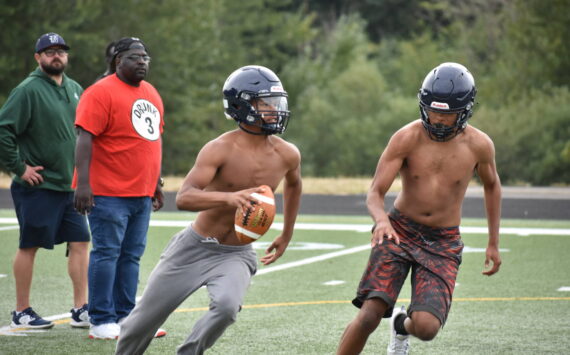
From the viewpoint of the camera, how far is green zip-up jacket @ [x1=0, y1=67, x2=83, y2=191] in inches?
296

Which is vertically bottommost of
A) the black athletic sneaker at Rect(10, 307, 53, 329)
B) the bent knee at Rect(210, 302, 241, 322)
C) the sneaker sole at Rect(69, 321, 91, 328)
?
the sneaker sole at Rect(69, 321, 91, 328)

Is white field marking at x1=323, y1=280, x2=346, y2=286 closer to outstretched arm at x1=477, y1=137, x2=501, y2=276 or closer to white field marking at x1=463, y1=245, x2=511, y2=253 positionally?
white field marking at x1=463, y1=245, x2=511, y2=253

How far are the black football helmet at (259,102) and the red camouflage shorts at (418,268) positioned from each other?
988 millimetres

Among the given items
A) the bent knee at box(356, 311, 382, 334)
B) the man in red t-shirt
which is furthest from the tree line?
the bent knee at box(356, 311, 382, 334)

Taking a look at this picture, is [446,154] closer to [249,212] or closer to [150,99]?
[249,212]

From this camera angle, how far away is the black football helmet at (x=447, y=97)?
19.1 ft

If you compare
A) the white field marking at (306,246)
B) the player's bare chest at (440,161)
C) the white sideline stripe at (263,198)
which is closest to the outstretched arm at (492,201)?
the player's bare chest at (440,161)

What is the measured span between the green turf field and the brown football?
5.43ft

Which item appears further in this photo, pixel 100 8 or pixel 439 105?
pixel 100 8

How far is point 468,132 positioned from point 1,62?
25144mm

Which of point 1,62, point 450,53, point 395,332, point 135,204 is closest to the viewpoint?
point 395,332

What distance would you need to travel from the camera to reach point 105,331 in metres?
6.96

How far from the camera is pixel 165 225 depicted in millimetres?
15086

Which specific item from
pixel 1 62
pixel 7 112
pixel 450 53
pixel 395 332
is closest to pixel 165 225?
pixel 7 112
